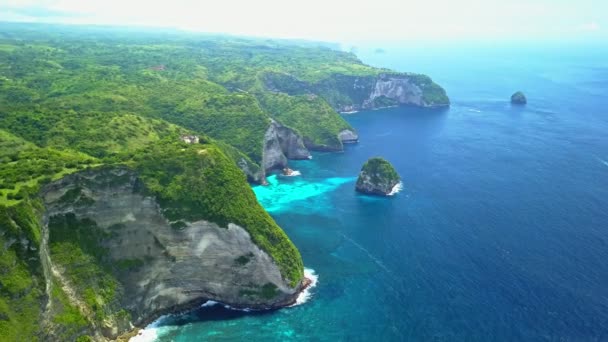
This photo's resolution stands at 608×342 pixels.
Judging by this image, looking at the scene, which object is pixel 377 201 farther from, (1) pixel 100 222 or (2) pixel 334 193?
(1) pixel 100 222

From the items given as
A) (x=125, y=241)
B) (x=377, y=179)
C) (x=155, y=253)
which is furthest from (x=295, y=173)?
(x=125, y=241)

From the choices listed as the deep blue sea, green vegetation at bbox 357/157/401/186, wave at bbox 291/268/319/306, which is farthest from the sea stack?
wave at bbox 291/268/319/306

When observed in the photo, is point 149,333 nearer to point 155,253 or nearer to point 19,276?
point 155,253

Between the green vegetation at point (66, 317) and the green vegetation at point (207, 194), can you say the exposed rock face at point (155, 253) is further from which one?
the green vegetation at point (66, 317)

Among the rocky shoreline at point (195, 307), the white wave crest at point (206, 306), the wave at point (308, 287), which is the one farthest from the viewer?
the wave at point (308, 287)

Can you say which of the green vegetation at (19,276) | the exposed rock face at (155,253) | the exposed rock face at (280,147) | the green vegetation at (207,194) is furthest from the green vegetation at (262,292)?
the exposed rock face at (280,147)

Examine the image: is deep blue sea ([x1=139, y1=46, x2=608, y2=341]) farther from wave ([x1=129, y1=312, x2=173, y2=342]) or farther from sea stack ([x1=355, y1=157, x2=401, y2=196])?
sea stack ([x1=355, y1=157, x2=401, y2=196])
